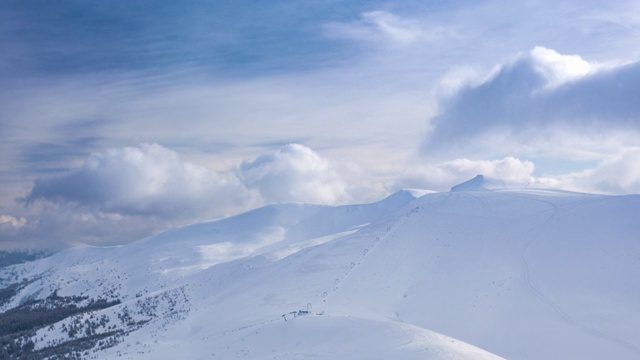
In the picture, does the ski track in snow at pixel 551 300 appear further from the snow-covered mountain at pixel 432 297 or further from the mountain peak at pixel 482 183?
the mountain peak at pixel 482 183

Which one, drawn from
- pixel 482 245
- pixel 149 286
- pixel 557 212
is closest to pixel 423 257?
pixel 482 245

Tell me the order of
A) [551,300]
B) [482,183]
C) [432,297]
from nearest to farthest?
1. [551,300]
2. [432,297]
3. [482,183]

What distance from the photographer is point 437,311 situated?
54.7 m

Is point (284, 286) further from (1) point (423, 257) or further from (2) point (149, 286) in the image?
(2) point (149, 286)

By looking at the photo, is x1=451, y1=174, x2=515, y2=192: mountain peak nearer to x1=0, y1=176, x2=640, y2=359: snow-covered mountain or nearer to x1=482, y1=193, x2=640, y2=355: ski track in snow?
x1=0, y1=176, x2=640, y2=359: snow-covered mountain

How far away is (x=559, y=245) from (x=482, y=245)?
922 cm

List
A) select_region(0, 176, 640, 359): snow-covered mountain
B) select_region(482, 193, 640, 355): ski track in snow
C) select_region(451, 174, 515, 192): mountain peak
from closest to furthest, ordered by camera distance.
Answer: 1. select_region(482, 193, 640, 355): ski track in snow
2. select_region(0, 176, 640, 359): snow-covered mountain
3. select_region(451, 174, 515, 192): mountain peak

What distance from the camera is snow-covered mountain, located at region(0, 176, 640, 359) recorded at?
44562mm

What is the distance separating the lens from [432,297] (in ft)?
191

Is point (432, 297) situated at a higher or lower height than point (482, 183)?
lower

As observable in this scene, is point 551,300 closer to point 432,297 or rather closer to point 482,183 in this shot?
point 432,297

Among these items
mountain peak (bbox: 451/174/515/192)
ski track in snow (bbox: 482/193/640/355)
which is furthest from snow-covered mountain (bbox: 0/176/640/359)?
mountain peak (bbox: 451/174/515/192)

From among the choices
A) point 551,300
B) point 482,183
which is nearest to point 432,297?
point 551,300

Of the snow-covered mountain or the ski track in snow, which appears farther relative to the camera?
the snow-covered mountain
